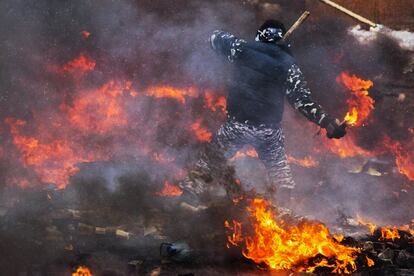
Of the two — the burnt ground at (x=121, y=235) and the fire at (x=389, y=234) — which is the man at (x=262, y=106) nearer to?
the burnt ground at (x=121, y=235)

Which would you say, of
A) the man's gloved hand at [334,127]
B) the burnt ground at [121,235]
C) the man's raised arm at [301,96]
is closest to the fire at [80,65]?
the burnt ground at [121,235]

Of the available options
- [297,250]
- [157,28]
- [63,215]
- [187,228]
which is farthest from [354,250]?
[157,28]

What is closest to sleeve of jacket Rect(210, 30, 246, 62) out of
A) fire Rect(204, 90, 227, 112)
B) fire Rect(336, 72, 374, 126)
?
fire Rect(204, 90, 227, 112)

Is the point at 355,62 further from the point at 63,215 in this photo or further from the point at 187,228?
the point at 63,215

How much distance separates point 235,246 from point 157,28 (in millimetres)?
4919

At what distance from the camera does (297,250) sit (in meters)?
5.22

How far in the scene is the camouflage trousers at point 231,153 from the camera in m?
6.45

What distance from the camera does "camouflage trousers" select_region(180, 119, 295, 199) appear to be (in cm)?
645

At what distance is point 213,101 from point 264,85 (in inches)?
100

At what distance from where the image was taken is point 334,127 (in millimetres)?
5766

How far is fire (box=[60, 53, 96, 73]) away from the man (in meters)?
2.88

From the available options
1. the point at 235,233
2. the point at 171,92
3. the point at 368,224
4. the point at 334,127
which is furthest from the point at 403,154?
the point at 171,92

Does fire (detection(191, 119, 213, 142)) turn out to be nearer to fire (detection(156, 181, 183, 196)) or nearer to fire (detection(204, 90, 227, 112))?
fire (detection(204, 90, 227, 112))

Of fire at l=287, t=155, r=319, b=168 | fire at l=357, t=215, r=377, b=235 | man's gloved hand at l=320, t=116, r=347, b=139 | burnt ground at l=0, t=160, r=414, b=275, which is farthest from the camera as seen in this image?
fire at l=287, t=155, r=319, b=168
